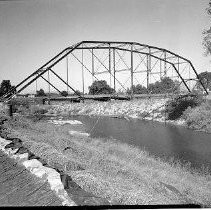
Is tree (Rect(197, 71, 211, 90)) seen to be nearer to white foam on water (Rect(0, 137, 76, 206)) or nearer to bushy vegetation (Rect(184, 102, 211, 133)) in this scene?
bushy vegetation (Rect(184, 102, 211, 133))

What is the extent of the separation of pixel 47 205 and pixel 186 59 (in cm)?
4615

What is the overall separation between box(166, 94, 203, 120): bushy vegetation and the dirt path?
170 feet

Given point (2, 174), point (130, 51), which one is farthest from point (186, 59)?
point (2, 174)

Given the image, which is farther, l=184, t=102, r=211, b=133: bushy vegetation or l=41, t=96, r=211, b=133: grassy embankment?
l=41, t=96, r=211, b=133: grassy embankment

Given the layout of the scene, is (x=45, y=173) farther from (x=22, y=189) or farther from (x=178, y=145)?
(x=178, y=145)

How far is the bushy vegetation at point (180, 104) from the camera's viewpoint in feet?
190

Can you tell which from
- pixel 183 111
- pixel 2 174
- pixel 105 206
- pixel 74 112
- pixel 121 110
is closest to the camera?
pixel 105 206

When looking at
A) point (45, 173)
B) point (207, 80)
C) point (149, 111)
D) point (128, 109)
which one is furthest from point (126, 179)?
point (207, 80)

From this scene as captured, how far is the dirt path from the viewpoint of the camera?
6.60 meters

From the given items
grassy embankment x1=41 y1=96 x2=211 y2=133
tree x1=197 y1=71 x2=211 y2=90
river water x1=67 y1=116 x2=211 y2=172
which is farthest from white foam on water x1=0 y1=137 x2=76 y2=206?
tree x1=197 y1=71 x2=211 y2=90

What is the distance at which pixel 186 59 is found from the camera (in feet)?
160

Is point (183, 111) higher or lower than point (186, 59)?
lower

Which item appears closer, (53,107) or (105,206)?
(105,206)

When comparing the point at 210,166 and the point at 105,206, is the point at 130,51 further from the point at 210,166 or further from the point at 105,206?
the point at 105,206
